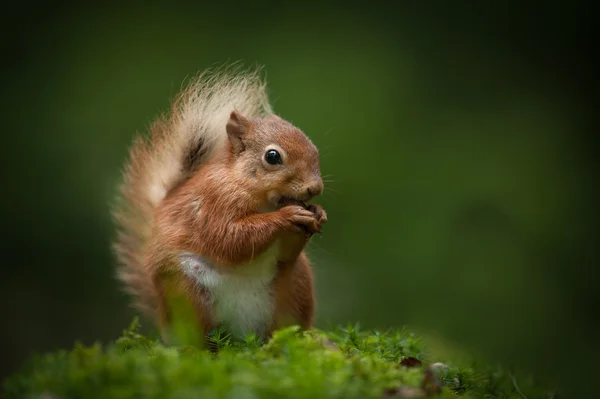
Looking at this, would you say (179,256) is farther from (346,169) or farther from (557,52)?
(557,52)

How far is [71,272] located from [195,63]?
2.39 meters

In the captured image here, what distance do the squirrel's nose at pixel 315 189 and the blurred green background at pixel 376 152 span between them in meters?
2.83

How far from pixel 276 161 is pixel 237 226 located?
333 millimetres

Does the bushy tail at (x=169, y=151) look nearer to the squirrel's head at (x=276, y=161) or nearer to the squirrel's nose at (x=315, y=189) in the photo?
the squirrel's head at (x=276, y=161)

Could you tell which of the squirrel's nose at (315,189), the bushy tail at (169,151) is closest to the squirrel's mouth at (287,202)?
the squirrel's nose at (315,189)

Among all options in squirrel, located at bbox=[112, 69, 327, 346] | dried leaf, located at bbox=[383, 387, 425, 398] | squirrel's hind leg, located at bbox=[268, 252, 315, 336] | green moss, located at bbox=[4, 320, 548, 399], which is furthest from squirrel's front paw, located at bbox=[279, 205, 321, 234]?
dried leaf, located at bbox=[383, 387, 425, 398]

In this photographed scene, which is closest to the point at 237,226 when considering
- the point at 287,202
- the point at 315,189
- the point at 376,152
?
the point at 287,202

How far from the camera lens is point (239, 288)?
3.21 metres

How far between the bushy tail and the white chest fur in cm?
40

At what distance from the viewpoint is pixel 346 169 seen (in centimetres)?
687

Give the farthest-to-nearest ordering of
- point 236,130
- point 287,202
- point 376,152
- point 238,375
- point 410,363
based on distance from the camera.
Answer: point 376,152 < point 236,130 < point 287,202 < point 410,363 < point 238,375

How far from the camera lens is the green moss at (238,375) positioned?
2031mm

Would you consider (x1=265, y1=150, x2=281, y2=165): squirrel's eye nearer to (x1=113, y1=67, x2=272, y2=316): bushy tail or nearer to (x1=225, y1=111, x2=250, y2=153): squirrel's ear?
(x1=225, y1=111, x2=250, y2=153): squirrel's ear

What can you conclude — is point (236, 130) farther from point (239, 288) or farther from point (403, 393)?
point (403, 393)
